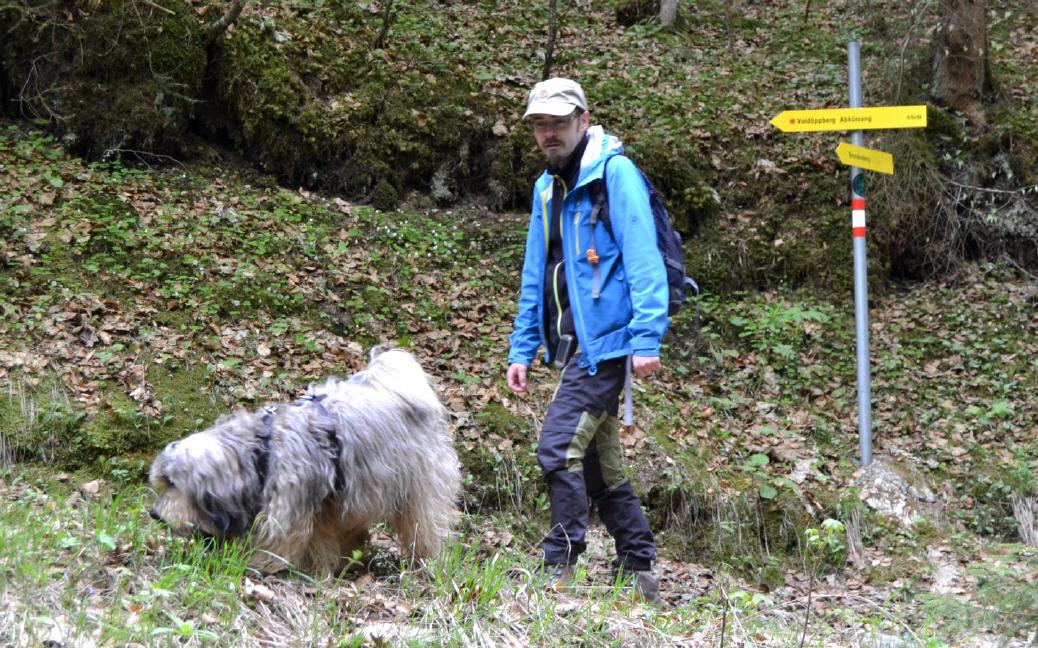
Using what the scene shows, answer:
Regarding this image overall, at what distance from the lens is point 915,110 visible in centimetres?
595

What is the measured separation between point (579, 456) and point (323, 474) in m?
1.10

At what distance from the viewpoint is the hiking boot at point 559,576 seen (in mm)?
3535

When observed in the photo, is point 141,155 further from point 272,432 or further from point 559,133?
point 559,133

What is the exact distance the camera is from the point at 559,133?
3.88m

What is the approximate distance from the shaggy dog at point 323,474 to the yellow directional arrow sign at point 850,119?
3.42 metres

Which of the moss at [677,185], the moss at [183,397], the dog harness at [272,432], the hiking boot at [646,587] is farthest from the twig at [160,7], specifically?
the hiking boot at [646,587]

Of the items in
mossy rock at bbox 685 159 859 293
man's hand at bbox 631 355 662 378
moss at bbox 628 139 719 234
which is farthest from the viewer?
moss at bbox 628 139 719 234

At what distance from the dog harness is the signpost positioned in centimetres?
381

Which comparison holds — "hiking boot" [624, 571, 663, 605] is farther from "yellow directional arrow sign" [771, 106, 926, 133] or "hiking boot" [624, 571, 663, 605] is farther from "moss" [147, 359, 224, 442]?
"yellow directional arrow sign" [771, 106, 926, 133]

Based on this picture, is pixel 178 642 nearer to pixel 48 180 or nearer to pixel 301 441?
pixel 301 441

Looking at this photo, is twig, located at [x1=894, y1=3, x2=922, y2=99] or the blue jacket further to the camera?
twig, located at [x1=894, y1=3, x2=922, y2=99]

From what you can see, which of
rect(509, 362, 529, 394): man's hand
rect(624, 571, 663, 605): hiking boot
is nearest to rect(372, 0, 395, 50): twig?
rect(509, 362, 529, 394): man's hand

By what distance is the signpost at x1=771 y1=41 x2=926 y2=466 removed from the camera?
604 centimetres

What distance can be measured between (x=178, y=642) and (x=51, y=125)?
646 centimetres
